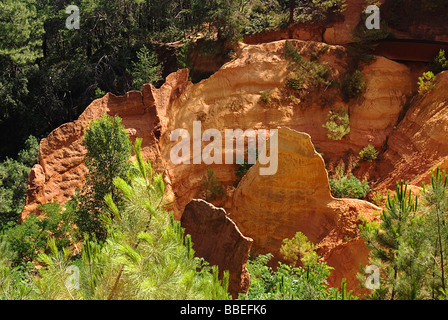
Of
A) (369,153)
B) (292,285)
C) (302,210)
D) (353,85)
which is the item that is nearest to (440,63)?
(353,85)

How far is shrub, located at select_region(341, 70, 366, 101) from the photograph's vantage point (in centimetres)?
1783

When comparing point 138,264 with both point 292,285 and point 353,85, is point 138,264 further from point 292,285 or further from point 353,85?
point 353,85

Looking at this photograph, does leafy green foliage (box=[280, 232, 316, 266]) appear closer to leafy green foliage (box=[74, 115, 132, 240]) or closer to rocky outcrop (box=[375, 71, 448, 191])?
rocky outcrop (box=[375, 71, 448, 191])

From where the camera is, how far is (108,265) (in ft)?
22.2

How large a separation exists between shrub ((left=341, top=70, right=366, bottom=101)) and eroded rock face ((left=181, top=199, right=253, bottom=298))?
33.2ft

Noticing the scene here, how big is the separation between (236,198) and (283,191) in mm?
1753

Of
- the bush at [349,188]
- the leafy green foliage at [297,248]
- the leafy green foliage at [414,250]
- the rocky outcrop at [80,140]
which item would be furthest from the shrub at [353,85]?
the leafy green foliage at [414,250]

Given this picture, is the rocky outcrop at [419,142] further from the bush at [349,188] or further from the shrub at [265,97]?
the shrub at [265,97]

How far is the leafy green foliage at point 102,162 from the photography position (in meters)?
13.1

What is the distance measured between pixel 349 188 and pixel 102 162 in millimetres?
8516

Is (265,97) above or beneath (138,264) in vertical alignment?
above

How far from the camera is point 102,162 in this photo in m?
13.1

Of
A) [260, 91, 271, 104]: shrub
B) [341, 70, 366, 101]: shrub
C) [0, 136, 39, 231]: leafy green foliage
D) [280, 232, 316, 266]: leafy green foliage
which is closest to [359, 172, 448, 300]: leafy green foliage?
[280, 232, 316, 266]: leafy green foliage
